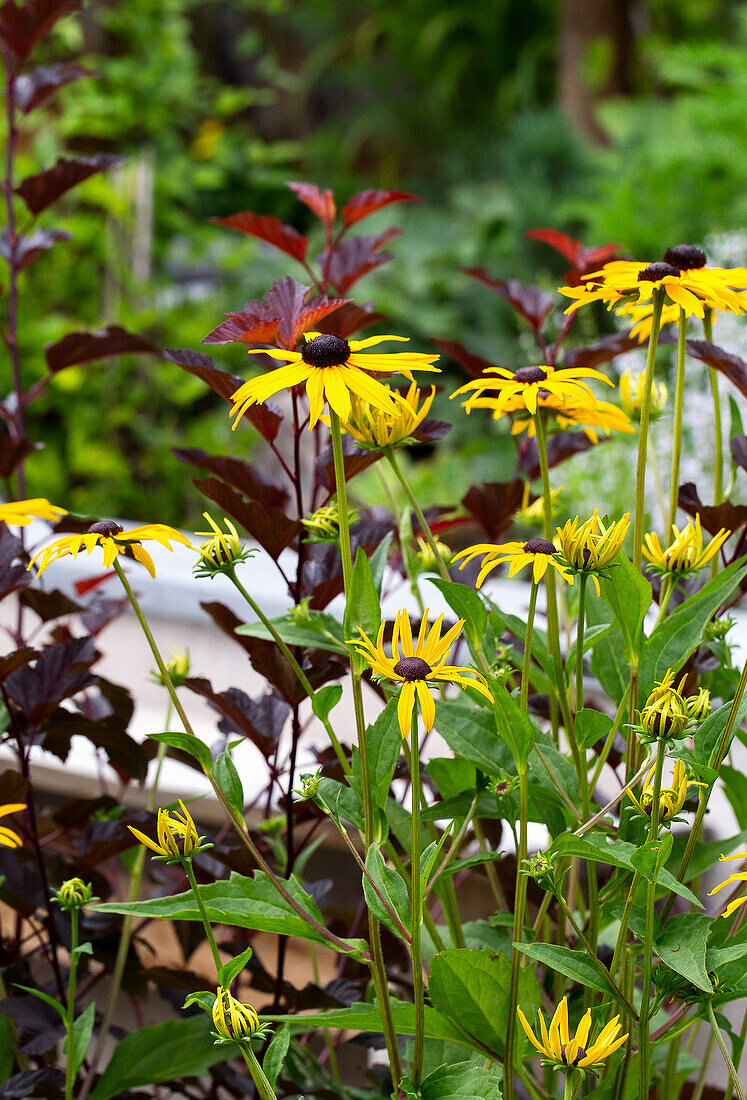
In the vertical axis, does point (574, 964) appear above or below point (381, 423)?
below

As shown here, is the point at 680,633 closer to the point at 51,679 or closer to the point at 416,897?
the point at 416,897

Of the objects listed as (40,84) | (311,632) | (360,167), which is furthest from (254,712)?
(360,167)

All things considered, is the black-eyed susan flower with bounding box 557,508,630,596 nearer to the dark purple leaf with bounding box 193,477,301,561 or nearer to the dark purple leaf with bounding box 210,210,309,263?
the dark purple leaf with bounding box 193,477,301,561

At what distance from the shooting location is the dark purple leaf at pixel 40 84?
71 cm

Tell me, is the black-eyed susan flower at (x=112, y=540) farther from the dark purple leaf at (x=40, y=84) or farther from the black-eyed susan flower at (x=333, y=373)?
the dark purple leaf at (x=40, y=84)

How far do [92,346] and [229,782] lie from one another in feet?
1.17

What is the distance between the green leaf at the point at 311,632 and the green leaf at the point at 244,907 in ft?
0.31

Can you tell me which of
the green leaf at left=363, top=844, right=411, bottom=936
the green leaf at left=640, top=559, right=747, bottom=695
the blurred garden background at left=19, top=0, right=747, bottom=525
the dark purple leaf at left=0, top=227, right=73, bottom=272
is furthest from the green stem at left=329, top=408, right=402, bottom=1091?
the blurred garden background at left=19, top=0, right=747, bottom=525

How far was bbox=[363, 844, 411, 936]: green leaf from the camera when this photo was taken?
0.34 meters

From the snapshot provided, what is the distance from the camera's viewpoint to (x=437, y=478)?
92.4 inches

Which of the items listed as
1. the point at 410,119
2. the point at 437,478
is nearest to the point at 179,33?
the point at 437,478

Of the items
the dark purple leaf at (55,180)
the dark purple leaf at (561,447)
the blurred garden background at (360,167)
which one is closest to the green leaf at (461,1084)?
the dark purple leaf at (561,447)

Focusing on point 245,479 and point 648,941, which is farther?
point 245,479

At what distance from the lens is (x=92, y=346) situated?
641 mm
